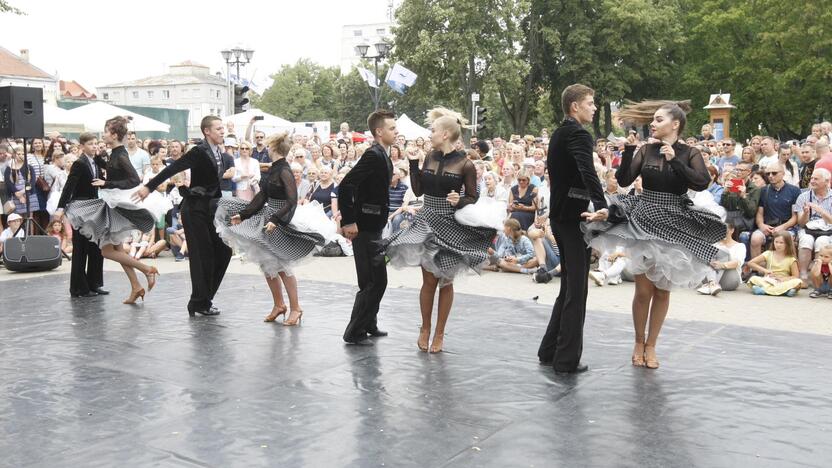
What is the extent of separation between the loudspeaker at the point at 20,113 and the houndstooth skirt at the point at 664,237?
33.5 feet

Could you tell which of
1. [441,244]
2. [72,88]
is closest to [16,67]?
[72,88]

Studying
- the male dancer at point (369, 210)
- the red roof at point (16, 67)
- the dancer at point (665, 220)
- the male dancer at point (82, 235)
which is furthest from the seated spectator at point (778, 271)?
the red roof at point (16, 67)

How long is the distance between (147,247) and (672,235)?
10739 mm

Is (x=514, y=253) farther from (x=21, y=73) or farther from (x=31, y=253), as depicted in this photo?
(x=21, y=73)

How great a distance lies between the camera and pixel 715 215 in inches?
245

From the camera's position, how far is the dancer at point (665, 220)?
6.01 meters

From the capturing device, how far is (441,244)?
21.3ft

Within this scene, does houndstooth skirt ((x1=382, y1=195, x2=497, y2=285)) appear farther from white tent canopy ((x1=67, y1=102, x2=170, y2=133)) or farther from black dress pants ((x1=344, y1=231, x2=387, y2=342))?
white tent canopy ((x1=67, y1=102, x2=170, y2=133))

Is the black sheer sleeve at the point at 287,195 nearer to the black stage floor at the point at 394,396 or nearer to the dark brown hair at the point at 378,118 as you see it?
the black stage floor at the point at 394,396

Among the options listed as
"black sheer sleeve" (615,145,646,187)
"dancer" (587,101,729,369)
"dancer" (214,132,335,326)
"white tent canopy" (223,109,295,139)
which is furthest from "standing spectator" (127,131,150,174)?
"dancer" (587,101,729,369)

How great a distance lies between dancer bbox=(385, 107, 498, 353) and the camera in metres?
6.51

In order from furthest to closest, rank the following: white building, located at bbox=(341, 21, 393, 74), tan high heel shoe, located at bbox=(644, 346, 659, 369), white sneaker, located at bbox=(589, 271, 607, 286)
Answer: white building, located at bbox=(341, 21, 393, 74) < white sneaker, located at bbox=(589, 271, 607, 286) < tan high heel shoe, located at bbox=(644, 346, 659, 369)

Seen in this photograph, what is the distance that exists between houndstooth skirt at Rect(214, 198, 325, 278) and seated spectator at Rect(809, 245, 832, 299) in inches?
239

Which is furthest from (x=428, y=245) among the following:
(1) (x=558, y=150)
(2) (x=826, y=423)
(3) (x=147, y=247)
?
(3) (x=147, y=247)
